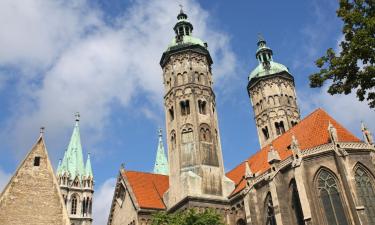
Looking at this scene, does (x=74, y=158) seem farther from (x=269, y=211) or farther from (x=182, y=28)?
(x=269, y=211)

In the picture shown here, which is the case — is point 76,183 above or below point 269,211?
above

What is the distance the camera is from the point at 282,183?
28.2 m

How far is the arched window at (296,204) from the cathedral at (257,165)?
67 millimetres

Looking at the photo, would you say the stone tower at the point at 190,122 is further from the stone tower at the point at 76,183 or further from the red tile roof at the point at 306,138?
the stone tower at the point at 76,183

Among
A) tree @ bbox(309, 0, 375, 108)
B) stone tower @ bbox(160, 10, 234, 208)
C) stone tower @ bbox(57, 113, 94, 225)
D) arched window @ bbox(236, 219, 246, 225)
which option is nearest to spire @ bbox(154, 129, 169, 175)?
stone tower @ bbox(57, 113, 94, 225)

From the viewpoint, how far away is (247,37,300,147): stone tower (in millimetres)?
47006

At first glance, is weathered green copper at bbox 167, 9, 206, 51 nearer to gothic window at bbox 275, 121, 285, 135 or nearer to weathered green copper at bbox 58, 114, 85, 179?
gothic window at bbox 275, 121, 285, 135

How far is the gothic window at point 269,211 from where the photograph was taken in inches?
1139

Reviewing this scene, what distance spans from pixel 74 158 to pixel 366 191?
63291 mm

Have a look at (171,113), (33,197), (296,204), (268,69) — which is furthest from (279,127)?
(33,197)

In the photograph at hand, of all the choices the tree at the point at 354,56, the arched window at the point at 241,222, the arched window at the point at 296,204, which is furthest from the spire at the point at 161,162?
the tree at the point at 354,56

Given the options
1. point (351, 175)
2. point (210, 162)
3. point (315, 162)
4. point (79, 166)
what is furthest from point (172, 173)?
point (79, 166)

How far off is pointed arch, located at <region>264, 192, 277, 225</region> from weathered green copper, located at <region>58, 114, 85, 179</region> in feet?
179

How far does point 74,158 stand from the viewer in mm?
78938
